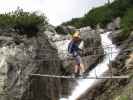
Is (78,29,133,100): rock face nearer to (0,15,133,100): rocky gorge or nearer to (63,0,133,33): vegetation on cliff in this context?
(0,15,133,100): rocky gorge

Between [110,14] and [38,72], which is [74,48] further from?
[110,14]

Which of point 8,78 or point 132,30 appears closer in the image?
Result: point 8,78

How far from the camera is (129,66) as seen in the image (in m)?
27.0

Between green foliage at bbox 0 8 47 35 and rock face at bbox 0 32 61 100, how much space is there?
41cm

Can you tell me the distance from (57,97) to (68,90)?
7.28 feet

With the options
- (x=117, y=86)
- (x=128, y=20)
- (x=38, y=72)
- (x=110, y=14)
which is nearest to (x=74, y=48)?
(x=38, y=72)

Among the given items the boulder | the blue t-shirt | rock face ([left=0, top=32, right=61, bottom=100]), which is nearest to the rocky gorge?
rock face ([left=0, top=32, right=61, bottom=100])

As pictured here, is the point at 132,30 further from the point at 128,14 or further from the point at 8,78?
Result: the point at 8,78

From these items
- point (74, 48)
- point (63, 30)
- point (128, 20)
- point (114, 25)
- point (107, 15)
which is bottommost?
point (74, 48)

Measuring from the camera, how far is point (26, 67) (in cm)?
2370

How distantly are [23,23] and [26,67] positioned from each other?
97.2 inches

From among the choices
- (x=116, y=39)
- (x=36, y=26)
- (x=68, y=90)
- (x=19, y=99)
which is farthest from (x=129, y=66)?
(x=116, y=39)

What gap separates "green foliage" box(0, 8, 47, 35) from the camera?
25.3 meters

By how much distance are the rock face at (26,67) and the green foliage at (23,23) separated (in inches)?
16.2
